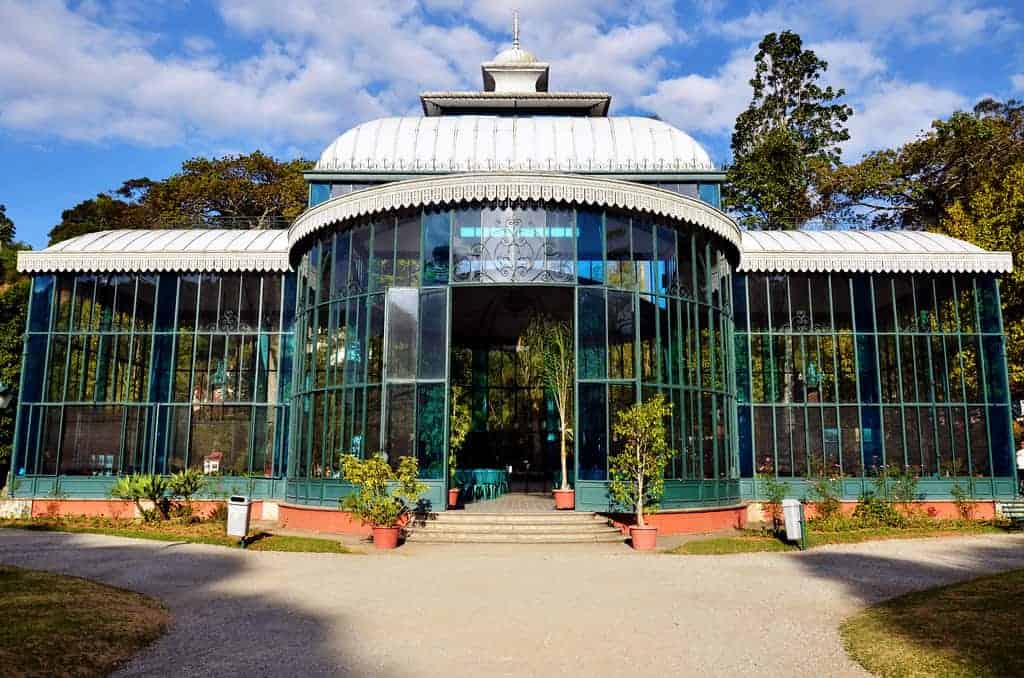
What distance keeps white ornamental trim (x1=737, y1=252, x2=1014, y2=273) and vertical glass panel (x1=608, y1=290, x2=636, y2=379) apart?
5.27m

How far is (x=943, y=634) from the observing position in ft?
22.4

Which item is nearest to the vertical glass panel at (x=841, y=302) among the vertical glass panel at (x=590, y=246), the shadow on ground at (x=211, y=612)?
the vertical glass panel at (x=590, y=246)

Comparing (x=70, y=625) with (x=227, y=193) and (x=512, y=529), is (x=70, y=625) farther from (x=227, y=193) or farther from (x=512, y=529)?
(x=227, y=193)

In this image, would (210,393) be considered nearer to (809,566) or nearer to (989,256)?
(809,566)

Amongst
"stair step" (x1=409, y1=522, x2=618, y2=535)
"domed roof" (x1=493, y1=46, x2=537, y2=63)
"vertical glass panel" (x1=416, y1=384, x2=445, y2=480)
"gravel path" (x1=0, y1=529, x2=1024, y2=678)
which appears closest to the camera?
"gravel path" (x1=0, y1=529, x2=1024, y2=678)

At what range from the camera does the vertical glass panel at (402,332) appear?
14.9 meters

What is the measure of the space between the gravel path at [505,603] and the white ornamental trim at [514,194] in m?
6.73

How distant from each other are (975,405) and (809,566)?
9.78 metres

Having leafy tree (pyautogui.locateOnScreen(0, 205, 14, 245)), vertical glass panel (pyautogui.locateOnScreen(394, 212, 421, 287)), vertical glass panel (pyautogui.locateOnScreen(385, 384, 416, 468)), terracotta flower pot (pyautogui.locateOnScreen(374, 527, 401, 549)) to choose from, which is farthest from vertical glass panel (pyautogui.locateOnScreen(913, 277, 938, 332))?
leafy tree (pyautogui.locateOnScreen(0, 205, 14, 245))

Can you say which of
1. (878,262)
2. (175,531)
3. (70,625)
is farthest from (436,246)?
(878,262)

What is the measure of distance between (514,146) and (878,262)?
31.3 feet

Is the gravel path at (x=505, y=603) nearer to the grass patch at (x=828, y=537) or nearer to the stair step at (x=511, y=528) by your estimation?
the grass patch at (x=828, y=537)

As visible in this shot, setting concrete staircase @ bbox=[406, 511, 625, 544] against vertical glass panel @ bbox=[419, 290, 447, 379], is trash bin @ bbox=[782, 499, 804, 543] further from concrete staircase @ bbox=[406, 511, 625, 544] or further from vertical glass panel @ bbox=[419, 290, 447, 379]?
vertical glass panel @ bbox=[419, 290, 447, 379]

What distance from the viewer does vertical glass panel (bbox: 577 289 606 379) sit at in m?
14.8
